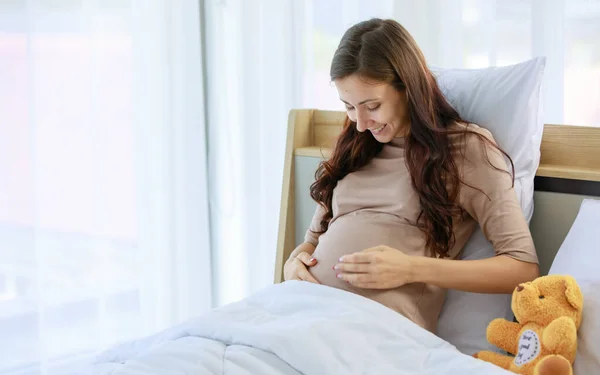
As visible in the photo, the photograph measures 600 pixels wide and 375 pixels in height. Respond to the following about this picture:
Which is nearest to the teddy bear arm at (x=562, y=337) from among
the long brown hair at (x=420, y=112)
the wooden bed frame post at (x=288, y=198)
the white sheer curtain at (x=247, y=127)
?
the long brown hair at (x=420, y=112)

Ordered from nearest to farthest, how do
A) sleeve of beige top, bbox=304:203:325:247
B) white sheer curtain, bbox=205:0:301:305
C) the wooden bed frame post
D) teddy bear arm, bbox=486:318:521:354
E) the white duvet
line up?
1. the white duvet
2. teddy bear arm, bbox=486:318:521:354
3. sleeve of beige top, bbox=304:203:325:247
4. the wooden bed frame post
5. white sheer curtain, bbox=205:0:301:305

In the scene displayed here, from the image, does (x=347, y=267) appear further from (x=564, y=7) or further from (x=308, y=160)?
(x=564, y=7)

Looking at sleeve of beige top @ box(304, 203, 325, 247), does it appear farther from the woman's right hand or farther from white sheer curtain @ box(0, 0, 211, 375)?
white sheer curtain @ box(0, 0, 211, 375)

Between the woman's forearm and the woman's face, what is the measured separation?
29 cm

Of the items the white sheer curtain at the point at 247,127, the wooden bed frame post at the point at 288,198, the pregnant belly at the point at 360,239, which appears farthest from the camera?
the white sheer curtain at the point at 247,127

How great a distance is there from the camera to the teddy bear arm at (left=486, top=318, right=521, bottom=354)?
1.32m

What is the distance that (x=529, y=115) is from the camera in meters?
1.57

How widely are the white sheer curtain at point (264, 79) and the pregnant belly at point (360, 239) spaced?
67 cm

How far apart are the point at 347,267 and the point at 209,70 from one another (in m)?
1.41

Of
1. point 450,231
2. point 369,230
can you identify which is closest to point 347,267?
point 369,230

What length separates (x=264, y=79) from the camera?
260 cm

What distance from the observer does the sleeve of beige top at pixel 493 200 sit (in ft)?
4.74

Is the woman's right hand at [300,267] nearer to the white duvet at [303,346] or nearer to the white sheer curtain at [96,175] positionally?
the white duvet at [303,346]

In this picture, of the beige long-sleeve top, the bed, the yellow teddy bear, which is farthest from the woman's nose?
the yellow teddy bear
